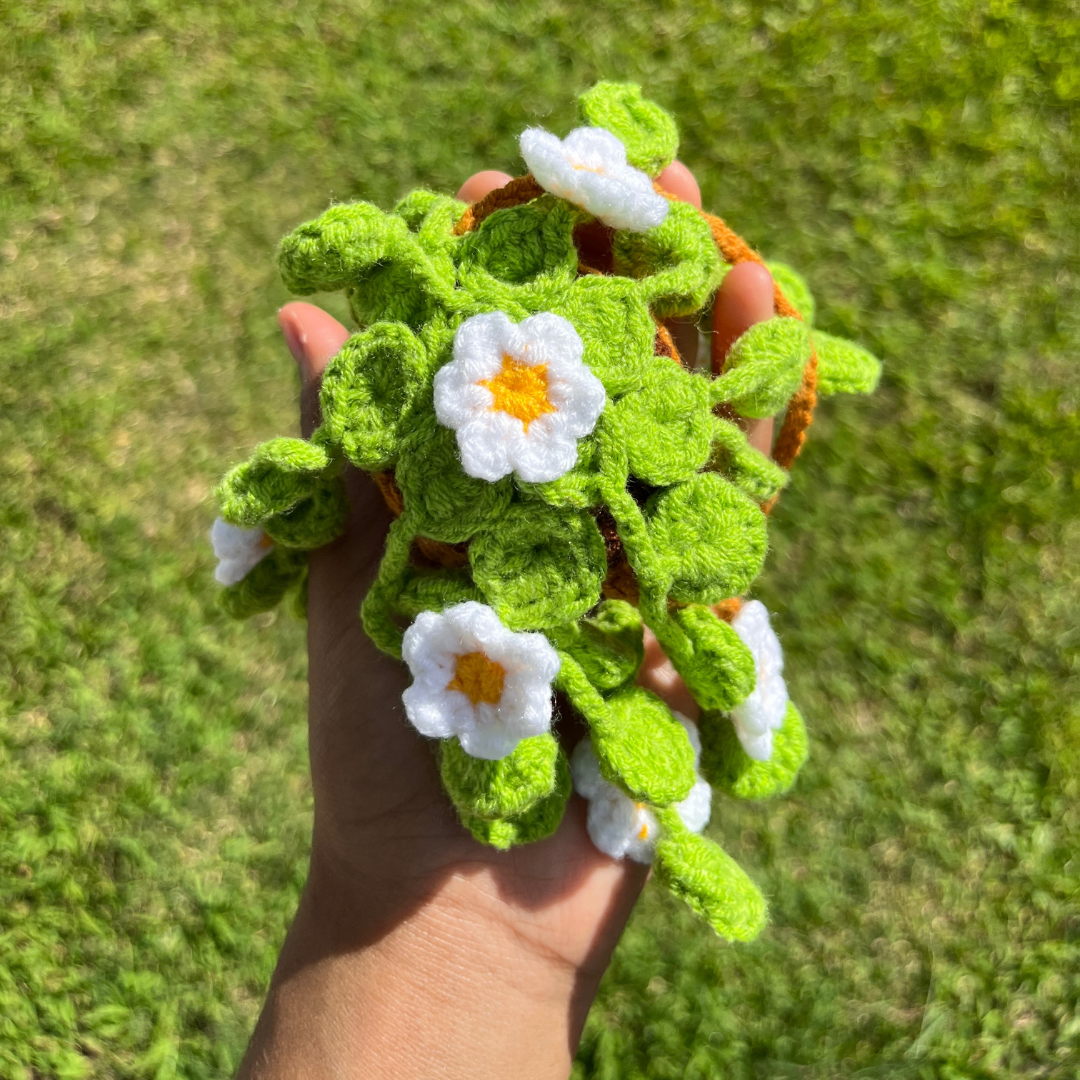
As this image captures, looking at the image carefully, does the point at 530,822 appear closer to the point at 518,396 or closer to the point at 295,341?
the point at 518,396

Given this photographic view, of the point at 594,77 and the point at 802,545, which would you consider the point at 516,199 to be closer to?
the point at 802,545

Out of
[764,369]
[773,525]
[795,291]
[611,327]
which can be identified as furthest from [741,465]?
[773,525]

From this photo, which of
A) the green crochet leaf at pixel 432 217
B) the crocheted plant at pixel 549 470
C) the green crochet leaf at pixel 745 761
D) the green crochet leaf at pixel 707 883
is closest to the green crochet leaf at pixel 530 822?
the crocheted plant at pixel 549 470

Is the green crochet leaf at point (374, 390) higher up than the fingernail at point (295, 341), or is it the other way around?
the green crochet leaf at point (374, 390)

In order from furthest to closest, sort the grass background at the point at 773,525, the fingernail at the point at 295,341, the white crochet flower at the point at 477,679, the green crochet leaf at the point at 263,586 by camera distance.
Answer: the grass background at the point at 773,525
the fingernail at the point at 295,341
the green crochet leaf at the point at 263,586
the white crochet flower at the point at 477,679

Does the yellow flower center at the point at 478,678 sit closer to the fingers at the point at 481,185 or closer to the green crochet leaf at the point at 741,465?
the green crochet leaf at the point at 741,465
